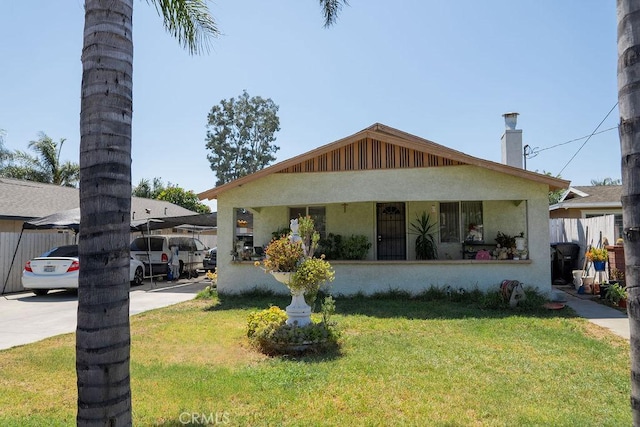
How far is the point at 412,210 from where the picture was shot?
41.5 ft

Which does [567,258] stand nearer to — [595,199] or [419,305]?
[595,199]

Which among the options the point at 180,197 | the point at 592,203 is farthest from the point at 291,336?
the point at 180,197

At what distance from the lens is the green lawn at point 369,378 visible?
13.0 ft

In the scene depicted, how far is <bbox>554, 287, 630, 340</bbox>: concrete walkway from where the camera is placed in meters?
7.52

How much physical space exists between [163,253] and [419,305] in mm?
11086

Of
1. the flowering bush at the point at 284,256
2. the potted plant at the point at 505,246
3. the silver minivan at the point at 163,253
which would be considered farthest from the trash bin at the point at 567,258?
the silver minivan at the point at 163,253

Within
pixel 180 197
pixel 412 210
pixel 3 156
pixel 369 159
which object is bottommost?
pixel 412 210

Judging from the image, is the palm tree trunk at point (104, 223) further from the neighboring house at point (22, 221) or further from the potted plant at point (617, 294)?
the neighboring house at point (22, 221)

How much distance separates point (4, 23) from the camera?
6.11m

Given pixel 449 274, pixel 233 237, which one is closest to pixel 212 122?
pixel 233 237

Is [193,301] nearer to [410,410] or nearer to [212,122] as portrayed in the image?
[410,410]

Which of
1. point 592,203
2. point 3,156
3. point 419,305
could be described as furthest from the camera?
point 3,156

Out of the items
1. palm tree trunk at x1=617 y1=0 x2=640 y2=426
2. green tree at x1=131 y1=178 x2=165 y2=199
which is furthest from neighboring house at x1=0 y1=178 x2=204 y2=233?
green tree at x1=131 y1=178 x2=165 y2=199

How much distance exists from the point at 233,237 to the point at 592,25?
9.93 meters
